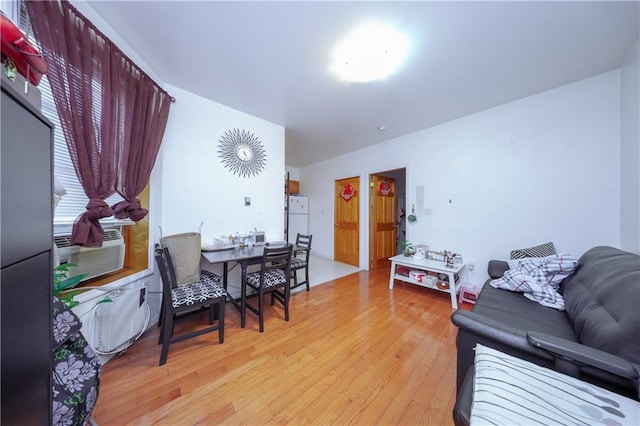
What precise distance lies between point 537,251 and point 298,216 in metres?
4.18

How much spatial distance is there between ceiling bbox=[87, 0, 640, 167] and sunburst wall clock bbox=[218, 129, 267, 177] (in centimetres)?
41

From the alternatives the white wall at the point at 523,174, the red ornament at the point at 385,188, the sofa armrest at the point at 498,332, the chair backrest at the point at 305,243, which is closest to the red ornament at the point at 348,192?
the red ornament at the point at 385,188

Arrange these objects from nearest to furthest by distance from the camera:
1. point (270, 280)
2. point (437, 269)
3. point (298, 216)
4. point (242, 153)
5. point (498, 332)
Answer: point (498, 332) → point (270, 280) → point (437, 269) → point (242, 153) → point (298, 216)

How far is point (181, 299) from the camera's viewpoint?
1.59 metres

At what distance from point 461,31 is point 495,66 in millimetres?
673

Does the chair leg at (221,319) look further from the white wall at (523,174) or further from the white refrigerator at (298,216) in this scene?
the white refrigerator at (298,216)

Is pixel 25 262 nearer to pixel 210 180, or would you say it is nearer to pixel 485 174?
pixel 210 180

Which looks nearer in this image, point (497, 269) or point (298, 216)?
point (497, 269)

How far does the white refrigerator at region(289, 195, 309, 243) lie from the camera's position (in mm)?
4936

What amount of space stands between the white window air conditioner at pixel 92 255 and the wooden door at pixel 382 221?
3.59m

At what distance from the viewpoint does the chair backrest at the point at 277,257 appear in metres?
1.95

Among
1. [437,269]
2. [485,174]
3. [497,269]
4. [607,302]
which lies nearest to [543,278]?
[497,269]

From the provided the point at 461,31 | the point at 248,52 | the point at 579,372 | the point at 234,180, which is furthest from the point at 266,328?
the point at 461,31

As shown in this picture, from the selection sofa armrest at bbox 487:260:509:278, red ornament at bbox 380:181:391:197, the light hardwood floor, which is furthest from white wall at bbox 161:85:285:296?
sofa armrest at bbox 487:260:509:278
